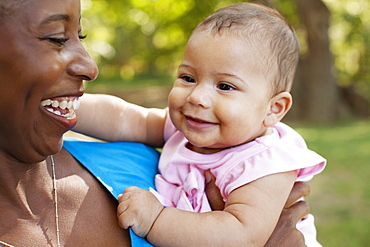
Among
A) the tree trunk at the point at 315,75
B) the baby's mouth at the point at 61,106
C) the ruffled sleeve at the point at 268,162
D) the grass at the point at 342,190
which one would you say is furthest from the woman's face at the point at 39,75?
the tree trunk at the point at 315,75

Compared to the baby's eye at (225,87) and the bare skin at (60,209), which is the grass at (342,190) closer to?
the baby's eye at (225,87)

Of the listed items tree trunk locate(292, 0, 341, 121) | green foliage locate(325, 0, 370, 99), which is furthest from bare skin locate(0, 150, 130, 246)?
green foliage locate(325, 0, 370, 99)

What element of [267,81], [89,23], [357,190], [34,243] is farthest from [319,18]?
[89,23]

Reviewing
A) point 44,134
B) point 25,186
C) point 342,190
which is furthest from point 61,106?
point 342,190

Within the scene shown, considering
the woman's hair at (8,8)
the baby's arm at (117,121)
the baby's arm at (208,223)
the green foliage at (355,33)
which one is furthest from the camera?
the green foliage at (355,33)

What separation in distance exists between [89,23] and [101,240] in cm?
2260

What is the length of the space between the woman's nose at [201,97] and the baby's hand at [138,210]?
398 millimetres

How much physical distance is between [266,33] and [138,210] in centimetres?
88

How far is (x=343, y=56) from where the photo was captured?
1794 cm

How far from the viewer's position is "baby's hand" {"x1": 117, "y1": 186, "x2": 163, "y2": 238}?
1706mm

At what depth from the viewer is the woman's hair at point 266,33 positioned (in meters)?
1.96

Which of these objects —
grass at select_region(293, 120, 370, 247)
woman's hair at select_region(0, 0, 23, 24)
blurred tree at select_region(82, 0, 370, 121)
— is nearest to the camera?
woman's hair at select_region(0, 0, 23, 24)

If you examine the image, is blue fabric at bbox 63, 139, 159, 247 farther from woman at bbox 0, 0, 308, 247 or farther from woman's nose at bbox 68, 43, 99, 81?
woman's nose at bbox 68, 43, 99, 81

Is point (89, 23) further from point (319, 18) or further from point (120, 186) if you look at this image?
point (120, 186)
